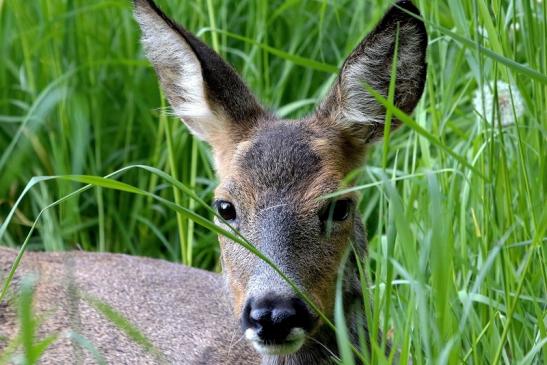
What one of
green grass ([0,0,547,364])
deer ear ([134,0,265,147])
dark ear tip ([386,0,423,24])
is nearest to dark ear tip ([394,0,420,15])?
dark ear tip ([386,0,423,24])

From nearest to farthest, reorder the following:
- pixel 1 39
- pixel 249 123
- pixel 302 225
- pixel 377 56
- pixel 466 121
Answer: pixel 302 225
pixel 377 56
pixel 249 123
pixel 466 121
pixel 1 39

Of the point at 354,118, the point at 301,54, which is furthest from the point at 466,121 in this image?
the point at 354,118

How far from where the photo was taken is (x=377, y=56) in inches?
147

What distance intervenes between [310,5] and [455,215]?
6.62 ft

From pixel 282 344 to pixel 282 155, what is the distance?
66cm

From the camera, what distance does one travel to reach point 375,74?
3795 mm

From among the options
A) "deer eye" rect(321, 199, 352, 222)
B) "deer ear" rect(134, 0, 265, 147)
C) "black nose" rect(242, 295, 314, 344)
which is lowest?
"black nose" rect(242, 295, 314, 344)

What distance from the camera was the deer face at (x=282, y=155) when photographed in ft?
10.6

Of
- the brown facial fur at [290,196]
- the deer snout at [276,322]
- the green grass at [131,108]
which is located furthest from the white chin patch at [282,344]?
the green grass at [131,108]

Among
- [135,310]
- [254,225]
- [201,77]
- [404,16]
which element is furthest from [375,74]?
[135,310]

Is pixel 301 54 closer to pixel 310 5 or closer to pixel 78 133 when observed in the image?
pixel 310 5

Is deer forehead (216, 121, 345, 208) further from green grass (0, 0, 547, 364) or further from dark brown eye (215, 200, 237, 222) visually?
green grass (0, 0, 547, 364)

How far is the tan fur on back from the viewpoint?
12.4ft

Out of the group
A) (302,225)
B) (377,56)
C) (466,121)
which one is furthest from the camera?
(466,121)
